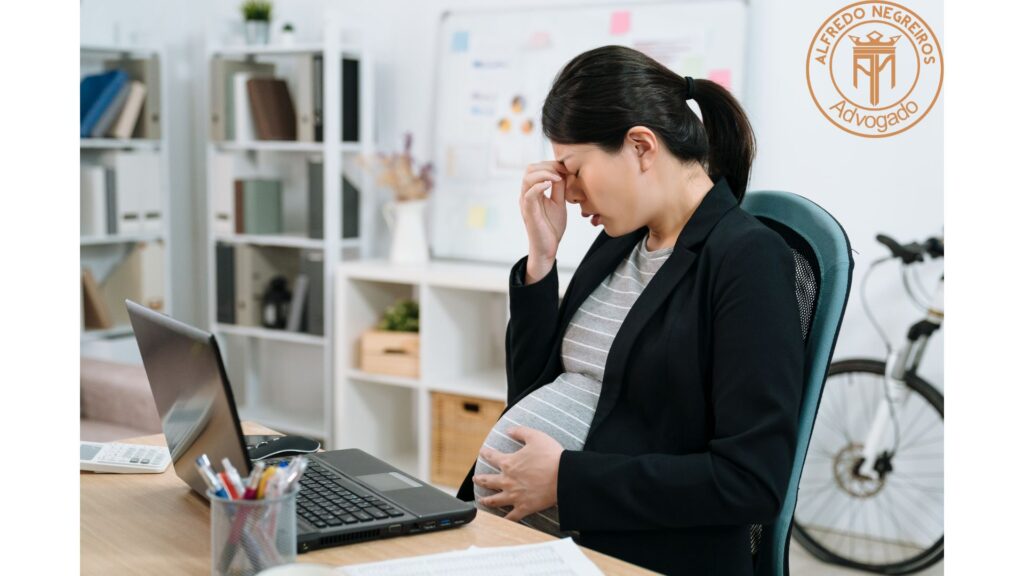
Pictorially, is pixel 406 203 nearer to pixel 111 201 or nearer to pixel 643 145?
pixel 111 201

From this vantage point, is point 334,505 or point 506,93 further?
point 506,93

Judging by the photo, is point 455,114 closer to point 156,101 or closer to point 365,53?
point 365,53

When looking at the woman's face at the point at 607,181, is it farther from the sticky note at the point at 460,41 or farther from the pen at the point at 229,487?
the sticky note at the point at 460,41

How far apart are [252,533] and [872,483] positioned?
93.2 inches

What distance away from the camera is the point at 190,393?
45.4 inches

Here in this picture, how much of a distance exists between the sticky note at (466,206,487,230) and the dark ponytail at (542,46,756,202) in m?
2.03

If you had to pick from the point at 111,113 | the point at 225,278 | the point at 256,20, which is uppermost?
the point at 256,20

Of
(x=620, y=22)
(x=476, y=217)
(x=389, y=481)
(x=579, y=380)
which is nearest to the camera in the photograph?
(x=389, y=481)

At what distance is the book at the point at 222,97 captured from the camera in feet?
12.7

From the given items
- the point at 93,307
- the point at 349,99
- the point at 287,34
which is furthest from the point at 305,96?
the point at 93,307

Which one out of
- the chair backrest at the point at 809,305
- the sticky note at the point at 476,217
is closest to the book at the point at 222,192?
the sticky note at the point at 476,217

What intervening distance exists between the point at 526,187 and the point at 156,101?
8.82ft

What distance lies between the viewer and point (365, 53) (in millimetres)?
3691
